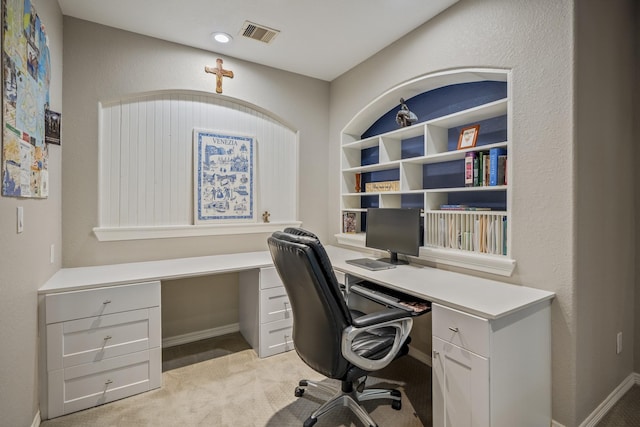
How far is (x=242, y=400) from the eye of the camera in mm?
1986

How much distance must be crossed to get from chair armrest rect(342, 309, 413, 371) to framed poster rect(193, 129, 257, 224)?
1.90 meters

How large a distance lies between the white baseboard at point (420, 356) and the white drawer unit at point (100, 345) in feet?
6.39

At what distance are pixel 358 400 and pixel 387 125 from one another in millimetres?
2385

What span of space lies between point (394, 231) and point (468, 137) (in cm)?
86

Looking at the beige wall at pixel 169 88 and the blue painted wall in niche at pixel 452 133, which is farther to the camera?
the beige wall at pixel 169 88

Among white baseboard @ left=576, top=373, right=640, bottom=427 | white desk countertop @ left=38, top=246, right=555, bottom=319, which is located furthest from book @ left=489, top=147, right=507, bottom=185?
white baseboard @ left=576, top=373, right=640, bottom=427

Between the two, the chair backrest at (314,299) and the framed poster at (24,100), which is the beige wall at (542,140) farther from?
the framed poster at (24,100)

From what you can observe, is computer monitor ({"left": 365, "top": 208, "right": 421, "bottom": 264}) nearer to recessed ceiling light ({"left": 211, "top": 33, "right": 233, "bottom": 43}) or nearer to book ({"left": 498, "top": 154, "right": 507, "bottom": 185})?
book ({"left": 498, "top": 154, "right": 507, "bottom": 185})

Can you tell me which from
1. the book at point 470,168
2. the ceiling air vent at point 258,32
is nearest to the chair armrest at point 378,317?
the book at point 470,168

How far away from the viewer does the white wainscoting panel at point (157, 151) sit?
2502 millimetres

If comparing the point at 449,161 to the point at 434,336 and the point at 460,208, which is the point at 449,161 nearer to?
the point at 460,208

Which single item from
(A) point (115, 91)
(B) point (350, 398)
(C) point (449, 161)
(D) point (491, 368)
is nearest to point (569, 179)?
(C) point (449, 161)

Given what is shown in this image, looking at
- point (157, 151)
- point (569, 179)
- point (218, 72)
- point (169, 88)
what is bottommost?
point (569, 179)

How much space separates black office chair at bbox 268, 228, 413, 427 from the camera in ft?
4.55
